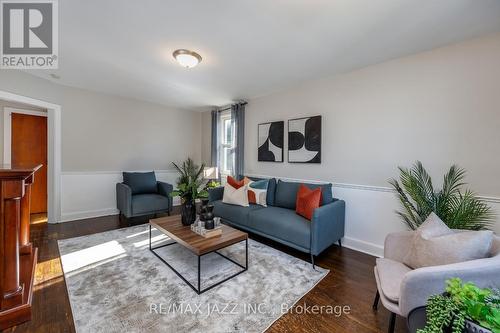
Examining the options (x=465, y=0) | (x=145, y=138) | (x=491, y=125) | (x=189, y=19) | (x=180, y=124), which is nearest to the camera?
(x=465, y=0)

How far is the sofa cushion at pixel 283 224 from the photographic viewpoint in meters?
2.39

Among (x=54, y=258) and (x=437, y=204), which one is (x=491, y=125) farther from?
(x=54, y=258)

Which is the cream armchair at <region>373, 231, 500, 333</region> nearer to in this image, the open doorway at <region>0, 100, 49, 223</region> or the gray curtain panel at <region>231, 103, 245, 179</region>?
the gray curtain panel at <region>231, 103, 245, 179</region>

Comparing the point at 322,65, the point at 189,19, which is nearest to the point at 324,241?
the point at 322,65

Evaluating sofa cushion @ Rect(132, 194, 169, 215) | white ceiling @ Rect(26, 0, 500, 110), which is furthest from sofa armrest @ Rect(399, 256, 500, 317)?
sofa cushion @ Rect(132, 194, 169, 215)

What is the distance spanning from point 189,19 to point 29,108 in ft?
14.0

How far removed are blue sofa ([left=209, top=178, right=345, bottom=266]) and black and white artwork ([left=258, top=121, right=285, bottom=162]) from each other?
23.3 inches


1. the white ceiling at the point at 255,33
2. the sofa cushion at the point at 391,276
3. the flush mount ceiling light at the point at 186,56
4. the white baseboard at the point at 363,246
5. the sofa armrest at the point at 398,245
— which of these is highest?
the white ceiling at the point at 255,33

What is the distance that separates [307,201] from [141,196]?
2.97m

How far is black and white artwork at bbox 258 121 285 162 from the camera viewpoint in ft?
12.4

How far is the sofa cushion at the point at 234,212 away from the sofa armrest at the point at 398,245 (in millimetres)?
1745

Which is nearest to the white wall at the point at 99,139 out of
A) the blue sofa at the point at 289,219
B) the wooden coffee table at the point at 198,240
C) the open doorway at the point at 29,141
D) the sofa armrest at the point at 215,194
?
the open doorway at the point at 29,141

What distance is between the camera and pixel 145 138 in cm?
471

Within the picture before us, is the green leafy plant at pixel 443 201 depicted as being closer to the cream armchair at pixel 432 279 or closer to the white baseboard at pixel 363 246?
the white baseboard at pixel 363 246
